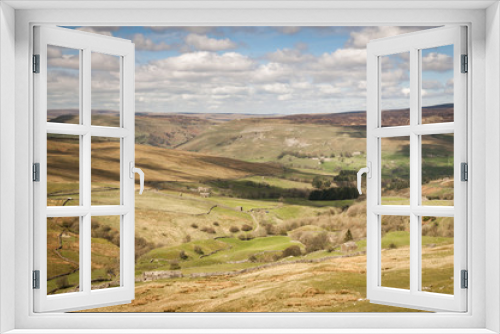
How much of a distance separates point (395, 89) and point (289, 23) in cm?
294

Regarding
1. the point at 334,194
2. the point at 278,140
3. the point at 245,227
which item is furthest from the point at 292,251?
the point at 278,140

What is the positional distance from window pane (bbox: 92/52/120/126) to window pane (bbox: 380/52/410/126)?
2.86 metres

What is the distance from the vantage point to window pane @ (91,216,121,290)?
468cm

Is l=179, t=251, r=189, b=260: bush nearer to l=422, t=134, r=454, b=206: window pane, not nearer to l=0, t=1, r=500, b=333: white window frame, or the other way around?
l=422, t=134, r=454, b=206: window pane

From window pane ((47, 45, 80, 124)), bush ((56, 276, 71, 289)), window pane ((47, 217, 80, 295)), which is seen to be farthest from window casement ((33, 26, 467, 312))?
bush ((56, 276, 71, 289))

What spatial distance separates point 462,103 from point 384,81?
2763mm

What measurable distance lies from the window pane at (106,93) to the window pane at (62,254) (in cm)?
111

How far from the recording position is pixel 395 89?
4.80 m

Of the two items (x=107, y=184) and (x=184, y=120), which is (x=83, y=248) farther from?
(x=184, y=120)

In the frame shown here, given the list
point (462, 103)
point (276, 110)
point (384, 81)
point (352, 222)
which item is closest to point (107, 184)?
point (276, 110)

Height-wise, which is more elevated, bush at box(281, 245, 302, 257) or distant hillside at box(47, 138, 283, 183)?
distant hillside at box(47, 138, 283, 183)

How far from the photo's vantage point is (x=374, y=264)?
245cm

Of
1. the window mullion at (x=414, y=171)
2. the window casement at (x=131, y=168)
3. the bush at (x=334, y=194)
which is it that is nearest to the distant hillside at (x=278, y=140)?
the bush at (x=334, y=194)

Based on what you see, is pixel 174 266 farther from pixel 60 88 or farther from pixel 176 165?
pixel 60 88
